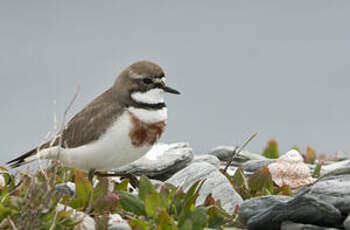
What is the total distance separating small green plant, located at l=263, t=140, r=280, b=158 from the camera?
11.5 metres

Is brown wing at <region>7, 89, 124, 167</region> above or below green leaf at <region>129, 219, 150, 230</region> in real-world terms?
above

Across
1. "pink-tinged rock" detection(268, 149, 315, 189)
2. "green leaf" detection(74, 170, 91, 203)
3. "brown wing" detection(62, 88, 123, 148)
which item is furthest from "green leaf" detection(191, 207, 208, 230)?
"pink-tinged rock" detection(268, 149, 315, 189)

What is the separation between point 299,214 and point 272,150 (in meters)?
6.17

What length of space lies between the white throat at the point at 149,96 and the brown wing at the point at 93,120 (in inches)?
9.3

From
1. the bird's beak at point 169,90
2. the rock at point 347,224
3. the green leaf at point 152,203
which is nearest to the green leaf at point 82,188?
the green leaf at point 152,203

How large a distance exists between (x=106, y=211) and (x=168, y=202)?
61 centimetres

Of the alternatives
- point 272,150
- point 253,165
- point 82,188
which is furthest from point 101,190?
point 272,150

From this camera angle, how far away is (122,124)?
6.95 m

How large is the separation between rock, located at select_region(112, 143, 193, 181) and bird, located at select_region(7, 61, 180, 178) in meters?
1.51

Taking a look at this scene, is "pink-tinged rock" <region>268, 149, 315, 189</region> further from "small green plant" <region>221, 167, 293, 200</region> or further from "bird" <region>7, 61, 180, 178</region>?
"bird" <region>7, 61, 180, 178</region>

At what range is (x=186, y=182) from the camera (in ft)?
23.3

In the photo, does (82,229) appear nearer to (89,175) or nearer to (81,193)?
(81,193)

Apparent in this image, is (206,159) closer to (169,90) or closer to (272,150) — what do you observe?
(272,150)

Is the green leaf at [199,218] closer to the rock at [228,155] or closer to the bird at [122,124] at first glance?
the bird at [122,124]
